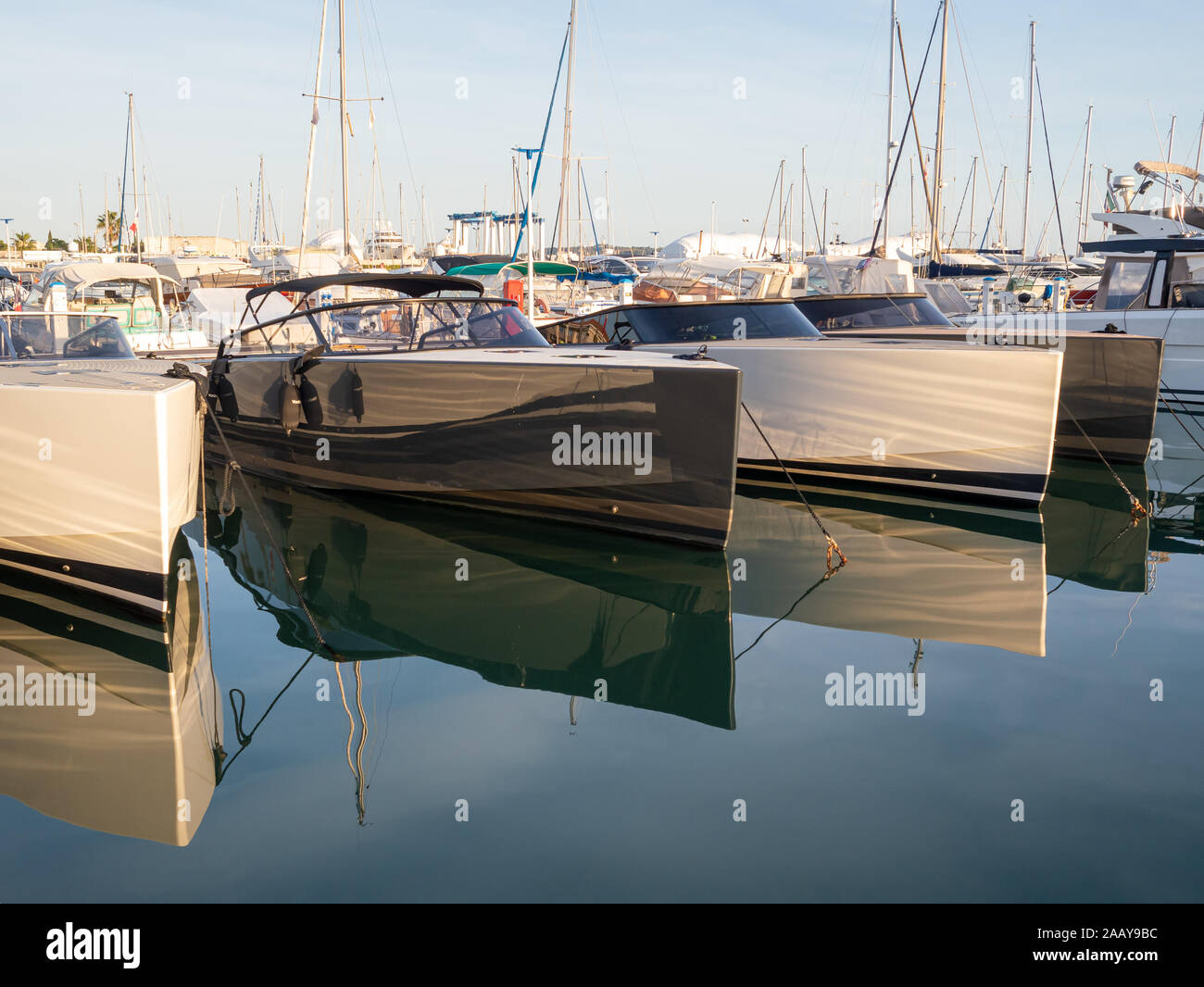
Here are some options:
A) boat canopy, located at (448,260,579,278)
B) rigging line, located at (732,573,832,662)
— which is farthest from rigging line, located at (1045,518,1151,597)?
boat canopy, located at (448,260,579,278)

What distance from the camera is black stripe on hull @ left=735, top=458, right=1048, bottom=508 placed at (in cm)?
843

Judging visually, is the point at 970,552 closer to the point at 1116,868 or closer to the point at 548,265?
the point at 1116,868

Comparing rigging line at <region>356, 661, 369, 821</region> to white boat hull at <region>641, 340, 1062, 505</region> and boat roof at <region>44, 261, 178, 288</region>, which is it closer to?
white boat hull at <region>641, 340, 1062, 505</region>

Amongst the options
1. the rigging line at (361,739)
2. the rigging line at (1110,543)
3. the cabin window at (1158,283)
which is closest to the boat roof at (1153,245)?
the cabin window at (1158,283)

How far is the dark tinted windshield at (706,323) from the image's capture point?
31.3 ft

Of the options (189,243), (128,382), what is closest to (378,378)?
(128,382)

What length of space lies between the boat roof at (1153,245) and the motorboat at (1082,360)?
184 cm

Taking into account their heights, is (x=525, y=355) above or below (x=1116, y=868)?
above

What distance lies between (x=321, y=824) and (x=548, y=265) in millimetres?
21407

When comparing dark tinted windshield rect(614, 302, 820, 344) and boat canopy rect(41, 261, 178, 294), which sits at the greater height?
boat canopy rect(41, 261, 178, 294)

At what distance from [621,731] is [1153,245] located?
1008cm

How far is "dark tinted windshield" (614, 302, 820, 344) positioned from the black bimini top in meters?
1.47

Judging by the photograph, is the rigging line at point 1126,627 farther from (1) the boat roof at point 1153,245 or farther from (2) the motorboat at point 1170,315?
(1) the boat roof at point 1153,245
